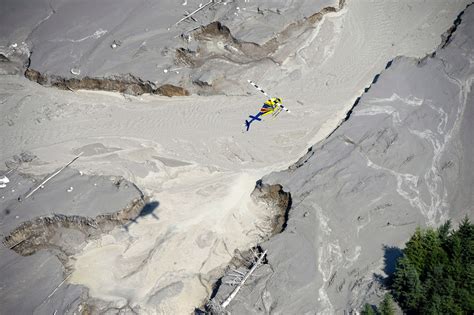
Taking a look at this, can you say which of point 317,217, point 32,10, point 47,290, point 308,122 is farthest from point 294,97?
point 32,10

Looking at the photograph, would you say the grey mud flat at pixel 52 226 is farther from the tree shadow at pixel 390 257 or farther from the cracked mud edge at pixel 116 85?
the tree shadow at pixel 390 257

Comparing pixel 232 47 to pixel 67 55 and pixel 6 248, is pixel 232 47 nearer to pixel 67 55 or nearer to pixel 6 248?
pixel 67 55

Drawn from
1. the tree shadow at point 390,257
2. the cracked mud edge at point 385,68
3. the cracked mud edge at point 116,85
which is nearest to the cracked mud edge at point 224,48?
the cracked mud edge at point 116,85

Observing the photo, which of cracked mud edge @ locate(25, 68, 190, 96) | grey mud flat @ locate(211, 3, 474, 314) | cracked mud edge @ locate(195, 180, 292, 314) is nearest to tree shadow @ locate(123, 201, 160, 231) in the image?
cracked mud edge @ locate(195, 180, 292, 314)

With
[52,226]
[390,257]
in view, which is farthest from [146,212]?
[390,257]

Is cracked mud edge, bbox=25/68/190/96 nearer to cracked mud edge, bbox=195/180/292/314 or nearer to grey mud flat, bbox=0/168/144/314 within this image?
grey mud flat, bbox=0/168/144/314
